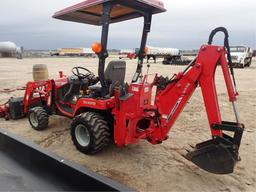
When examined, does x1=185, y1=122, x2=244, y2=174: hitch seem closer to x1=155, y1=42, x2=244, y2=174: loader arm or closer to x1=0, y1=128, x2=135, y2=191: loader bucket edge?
x1=155, y1=42, x2=244, y2=174: loader arm

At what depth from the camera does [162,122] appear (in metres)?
3.54

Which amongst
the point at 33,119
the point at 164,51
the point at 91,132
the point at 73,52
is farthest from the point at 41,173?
the point at 73,52

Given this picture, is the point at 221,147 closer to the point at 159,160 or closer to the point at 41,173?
the point at 159,160

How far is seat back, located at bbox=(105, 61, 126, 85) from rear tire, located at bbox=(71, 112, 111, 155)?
0.62 meters

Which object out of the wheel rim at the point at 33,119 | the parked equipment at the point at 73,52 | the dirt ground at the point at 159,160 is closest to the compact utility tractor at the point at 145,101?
the dirt ground at the point at 159,160

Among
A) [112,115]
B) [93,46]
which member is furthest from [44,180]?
[93,46]

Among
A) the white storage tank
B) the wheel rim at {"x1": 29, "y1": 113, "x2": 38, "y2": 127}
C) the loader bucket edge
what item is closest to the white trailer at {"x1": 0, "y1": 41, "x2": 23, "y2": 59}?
the white storage tank

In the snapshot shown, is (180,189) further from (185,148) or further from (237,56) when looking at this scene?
(237,56)

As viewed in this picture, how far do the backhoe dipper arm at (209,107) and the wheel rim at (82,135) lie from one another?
106 cm

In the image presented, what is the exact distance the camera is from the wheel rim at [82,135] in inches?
153

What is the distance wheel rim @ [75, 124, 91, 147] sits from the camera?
388cm

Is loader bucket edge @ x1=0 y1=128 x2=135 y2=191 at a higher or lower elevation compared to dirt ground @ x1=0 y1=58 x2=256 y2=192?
higher

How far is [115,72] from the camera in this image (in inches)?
161

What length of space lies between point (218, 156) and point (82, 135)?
196 cm
